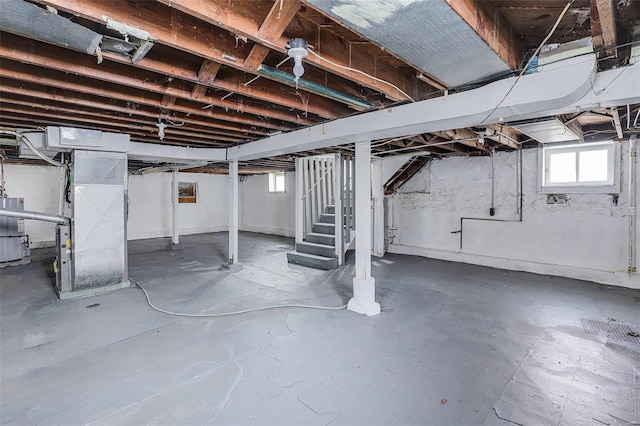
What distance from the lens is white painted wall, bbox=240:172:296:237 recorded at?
31.3 ft

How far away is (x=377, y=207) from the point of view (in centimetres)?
647

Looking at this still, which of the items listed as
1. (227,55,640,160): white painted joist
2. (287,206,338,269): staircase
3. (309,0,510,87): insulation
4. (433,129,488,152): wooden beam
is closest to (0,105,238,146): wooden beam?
(227,55,640,160): white painted joist

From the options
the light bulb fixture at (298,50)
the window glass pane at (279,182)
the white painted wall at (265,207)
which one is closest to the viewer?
the light bulb fixture at (298,50)

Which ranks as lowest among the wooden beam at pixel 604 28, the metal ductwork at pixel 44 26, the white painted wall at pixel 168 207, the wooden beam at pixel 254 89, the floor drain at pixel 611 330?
the floor drain at pixel 611 330

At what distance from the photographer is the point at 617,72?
6.07ft

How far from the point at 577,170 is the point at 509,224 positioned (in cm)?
126

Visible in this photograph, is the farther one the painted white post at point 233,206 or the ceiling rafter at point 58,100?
the painted white post at point 233,206

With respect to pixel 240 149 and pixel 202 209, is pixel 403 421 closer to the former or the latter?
pixel 240 149

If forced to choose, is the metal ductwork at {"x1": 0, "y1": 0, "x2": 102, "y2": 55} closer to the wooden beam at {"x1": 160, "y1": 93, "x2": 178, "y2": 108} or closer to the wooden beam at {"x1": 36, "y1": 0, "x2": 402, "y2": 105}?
the wooden beam at {"x1": 36, "y1": 0, "x2": 402, "y2": 105}

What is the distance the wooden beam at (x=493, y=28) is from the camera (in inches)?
53.4

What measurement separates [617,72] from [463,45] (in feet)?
3.51

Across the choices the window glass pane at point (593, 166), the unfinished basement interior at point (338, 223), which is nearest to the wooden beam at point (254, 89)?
the unfinished basement interior at point (338, 223)

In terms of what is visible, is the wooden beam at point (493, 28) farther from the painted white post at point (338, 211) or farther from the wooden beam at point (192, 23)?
the painted white post at point (338, 211)

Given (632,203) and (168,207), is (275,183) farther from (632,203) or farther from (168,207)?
(632,203)
